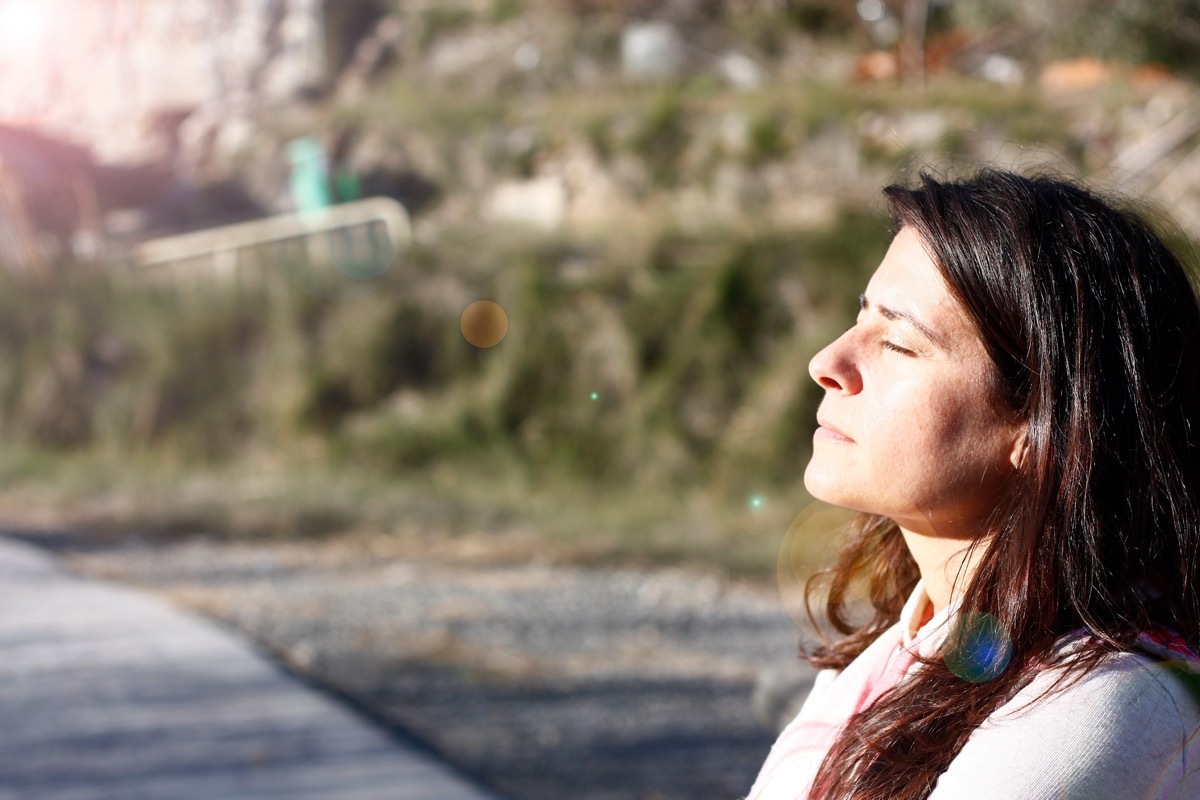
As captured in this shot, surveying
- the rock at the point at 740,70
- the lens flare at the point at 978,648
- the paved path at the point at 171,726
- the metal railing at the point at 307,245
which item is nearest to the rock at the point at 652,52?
the rock at the point at 740,70

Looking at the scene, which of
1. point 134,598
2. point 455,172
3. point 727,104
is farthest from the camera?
point 455,172

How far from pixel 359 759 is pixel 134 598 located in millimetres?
2248

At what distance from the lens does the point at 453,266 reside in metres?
10.3

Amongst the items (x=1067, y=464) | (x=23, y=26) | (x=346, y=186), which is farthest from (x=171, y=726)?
(x=23, y=26)

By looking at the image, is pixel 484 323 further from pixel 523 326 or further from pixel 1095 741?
pixel 1095 741

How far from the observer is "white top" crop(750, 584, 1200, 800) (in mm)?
1043

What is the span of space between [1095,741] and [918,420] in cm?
35

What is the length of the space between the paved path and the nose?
7.31ft

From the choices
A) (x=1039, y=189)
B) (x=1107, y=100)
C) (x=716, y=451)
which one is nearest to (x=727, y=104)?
(x=1107, y=100)

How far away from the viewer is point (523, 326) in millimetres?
9594

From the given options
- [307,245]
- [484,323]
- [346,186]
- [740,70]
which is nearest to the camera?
[484,323]

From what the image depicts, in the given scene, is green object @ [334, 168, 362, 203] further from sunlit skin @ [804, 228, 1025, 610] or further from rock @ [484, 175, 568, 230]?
sunlit skin @ [804, 228, 1025, 610]


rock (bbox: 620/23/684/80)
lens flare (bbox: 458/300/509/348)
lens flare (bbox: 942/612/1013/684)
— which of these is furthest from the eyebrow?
rock (bbox: 620/23/684/80)

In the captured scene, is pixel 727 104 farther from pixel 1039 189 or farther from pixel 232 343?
pixel 1039 189
